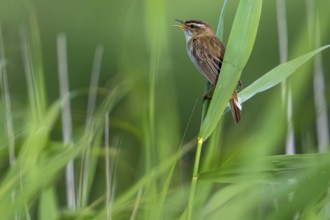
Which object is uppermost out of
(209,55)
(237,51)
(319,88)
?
(237,51)

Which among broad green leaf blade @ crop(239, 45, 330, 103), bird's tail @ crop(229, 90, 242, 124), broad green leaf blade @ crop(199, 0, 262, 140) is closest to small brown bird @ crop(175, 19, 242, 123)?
bird's tail @ crop(229, 90, 242, 124)

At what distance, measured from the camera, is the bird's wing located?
2534mm

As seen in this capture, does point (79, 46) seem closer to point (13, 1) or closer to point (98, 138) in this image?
point (13, 1)

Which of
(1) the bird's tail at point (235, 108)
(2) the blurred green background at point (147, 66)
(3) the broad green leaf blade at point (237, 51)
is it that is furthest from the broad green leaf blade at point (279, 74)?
(1) the bird's tail at point (235, 108)

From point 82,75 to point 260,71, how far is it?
1519 mm

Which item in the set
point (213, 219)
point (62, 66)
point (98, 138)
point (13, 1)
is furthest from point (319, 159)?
point (13, 1)

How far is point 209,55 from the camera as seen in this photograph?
2740 millimetres

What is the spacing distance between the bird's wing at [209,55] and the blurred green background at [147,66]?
12 centimetres

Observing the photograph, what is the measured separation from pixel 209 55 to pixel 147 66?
25.0 inches

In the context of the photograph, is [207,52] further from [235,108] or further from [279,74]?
[279,74]

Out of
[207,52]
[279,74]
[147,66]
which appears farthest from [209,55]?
[279,74]

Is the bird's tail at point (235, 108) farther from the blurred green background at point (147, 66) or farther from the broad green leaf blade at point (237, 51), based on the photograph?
the broad green leaf blade at point (237, 51)

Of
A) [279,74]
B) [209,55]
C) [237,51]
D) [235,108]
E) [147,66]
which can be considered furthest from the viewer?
[209,55]

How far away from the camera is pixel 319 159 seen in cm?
162
